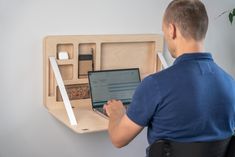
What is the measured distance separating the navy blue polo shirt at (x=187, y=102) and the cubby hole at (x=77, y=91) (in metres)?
0.97

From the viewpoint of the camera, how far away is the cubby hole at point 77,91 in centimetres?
231

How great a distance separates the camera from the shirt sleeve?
52.2 inches

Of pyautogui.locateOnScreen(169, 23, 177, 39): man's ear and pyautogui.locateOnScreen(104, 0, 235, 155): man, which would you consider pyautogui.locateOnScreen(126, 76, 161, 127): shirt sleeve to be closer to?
pyautogui.locateOnScreen(104, 0, 235, 155): man

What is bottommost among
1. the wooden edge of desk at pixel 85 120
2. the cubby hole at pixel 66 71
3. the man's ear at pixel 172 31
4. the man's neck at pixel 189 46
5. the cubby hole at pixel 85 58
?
Result: the wooden edge of desk at pixel 85 120

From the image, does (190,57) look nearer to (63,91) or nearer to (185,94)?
(185,94)

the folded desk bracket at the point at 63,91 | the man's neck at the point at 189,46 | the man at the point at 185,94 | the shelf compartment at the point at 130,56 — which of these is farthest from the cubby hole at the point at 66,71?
the man's neck at the point at 189,46

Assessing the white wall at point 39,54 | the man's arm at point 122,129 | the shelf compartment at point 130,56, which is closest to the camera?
the man's arm at point 122,129

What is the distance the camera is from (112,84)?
232cm

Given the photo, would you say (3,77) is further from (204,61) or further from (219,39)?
(219,39)

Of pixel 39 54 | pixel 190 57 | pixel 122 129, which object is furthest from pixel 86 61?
pixel 190 57

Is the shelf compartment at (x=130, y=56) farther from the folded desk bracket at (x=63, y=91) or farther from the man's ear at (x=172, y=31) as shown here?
the man's ear at (x=172, y=31)

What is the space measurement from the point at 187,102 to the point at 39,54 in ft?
3.81

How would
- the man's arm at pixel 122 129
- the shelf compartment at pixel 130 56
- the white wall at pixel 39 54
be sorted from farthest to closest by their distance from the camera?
the shelf compartment at pixel 130 56
the white wall at pixel 39 54
the man's arm at pixel 122 129

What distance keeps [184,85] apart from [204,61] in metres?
0.14
